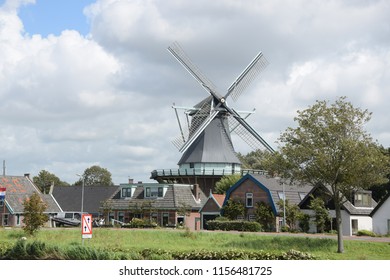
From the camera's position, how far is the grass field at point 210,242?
33184 mm

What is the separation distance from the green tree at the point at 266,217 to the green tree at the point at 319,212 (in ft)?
17.7

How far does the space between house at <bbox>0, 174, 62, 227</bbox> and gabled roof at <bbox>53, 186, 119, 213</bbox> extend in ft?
33.6

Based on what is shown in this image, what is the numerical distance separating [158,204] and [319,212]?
63.0 feet

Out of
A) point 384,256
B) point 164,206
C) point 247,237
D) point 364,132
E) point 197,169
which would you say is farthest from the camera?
point 197,169

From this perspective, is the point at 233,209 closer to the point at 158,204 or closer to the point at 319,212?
the point at 158,204

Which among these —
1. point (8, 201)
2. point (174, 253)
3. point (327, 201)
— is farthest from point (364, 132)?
point (8, 201)

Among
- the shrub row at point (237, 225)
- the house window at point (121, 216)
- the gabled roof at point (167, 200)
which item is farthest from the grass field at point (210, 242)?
the house window at point (121, 216)

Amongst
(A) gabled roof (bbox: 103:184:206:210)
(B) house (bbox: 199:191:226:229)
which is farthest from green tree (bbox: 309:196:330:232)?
(A) gabled roof (bbox: 103:184:206:210)

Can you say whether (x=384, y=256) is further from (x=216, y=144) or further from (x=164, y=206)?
(x=216, y=144)

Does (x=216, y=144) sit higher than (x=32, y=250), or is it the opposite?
(x=216, y=144)

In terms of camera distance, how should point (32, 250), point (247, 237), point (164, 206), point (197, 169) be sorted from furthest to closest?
point (197, 169)
point (164, 206)
point (247, 237)
point (32, 250)

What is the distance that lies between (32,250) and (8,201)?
138 ft

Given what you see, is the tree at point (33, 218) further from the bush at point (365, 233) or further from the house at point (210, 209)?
the bush at point (365, 233)
